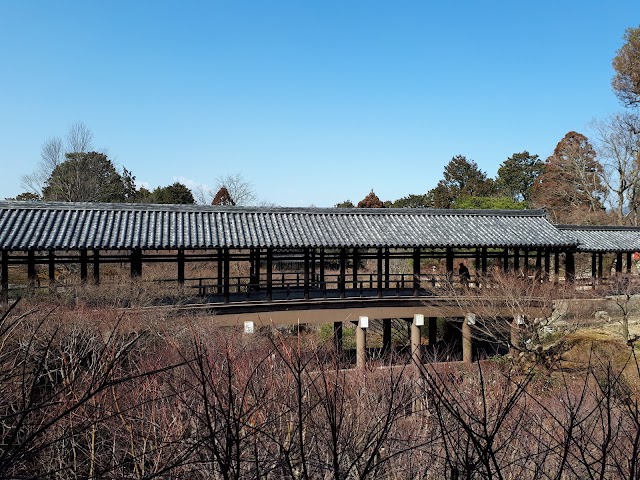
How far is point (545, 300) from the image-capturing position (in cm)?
1515

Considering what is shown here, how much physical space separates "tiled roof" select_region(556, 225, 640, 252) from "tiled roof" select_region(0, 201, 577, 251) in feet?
10.9

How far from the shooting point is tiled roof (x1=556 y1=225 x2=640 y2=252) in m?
20.7

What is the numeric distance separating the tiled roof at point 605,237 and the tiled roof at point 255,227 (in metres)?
3.32

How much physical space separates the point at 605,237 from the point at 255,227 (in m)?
17.4

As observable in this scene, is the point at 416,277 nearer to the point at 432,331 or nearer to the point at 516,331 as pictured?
the point at 516,331

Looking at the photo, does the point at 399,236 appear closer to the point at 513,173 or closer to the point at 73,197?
the point at 73,197

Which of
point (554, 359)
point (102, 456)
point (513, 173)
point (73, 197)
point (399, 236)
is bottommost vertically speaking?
point (554, 359)

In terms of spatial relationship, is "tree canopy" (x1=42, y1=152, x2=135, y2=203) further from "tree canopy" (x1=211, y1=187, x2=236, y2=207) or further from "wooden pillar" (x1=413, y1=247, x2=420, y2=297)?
"wooden pillar" (x1=413, y1=247, x2=420, y2=297)

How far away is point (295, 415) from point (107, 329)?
677 centimetres

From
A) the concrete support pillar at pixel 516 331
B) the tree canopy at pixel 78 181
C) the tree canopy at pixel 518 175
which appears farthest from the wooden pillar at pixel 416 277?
the tree canopy at pixel 518 175

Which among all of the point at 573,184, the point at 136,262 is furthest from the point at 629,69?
the point at 136,262

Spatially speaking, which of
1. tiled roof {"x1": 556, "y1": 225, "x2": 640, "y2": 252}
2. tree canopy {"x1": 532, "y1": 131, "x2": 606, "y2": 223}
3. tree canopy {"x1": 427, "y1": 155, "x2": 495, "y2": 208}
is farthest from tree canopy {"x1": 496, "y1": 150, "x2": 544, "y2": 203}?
tiled roof {"x1": 556, "y1": 225, "x2": 640, "y2": 252}

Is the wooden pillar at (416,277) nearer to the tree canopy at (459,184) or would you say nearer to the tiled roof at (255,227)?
the tiled roof at (255,227)

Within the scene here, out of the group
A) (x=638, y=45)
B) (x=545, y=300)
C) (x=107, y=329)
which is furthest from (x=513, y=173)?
(x=107, y=329)
